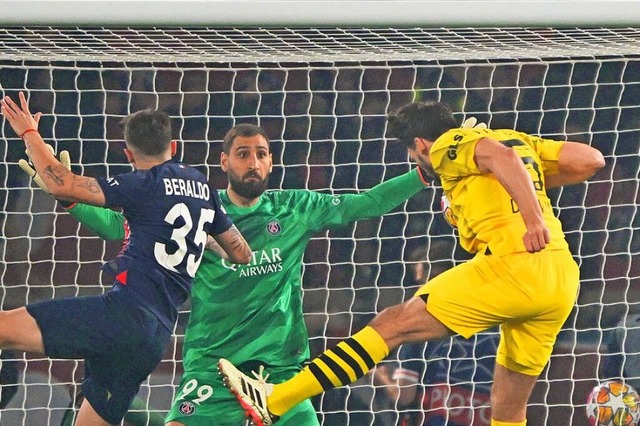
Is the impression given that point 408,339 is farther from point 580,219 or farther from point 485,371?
point 580,219

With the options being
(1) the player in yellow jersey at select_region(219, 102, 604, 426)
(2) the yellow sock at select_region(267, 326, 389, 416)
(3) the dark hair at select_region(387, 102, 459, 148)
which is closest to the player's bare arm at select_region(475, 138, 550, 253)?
(1) the player in yellow jersey at select_region(219, 102, 604, 426)

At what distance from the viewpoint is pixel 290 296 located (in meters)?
4.28

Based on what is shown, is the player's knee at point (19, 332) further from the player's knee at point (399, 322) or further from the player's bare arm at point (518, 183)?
the player's bare arm at point (518, 183)

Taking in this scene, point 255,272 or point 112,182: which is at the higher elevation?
point 112,182

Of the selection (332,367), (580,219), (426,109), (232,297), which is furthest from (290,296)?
(580,219)

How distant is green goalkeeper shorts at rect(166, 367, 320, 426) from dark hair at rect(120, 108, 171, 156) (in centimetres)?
86

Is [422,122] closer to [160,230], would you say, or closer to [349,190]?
[160,230]

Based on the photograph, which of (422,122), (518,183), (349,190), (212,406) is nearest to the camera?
(518,183)

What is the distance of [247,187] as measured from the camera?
4270 millimetres

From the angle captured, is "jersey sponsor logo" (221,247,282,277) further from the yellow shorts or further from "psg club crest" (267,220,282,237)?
the yellow shorts

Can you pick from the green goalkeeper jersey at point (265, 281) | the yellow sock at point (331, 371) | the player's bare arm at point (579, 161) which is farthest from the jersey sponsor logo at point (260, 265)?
the player's bare arm at point (579, 161)

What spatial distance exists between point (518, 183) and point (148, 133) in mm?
Answer: 1219

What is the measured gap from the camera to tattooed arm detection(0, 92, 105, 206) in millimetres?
3672

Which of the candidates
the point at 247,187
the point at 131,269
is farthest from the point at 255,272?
the point at 131,269
